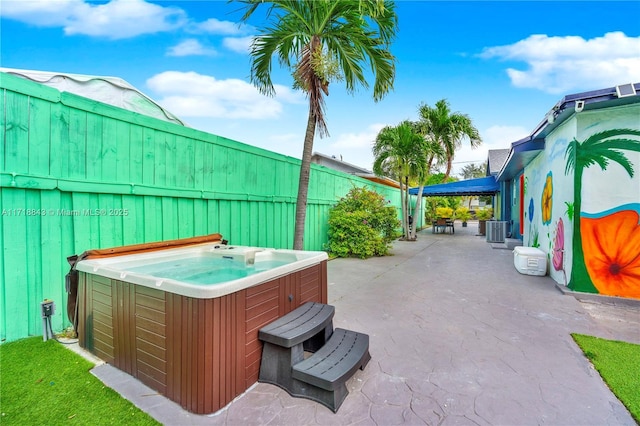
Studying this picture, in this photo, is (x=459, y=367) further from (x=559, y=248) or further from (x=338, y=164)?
(x=338, y=164)

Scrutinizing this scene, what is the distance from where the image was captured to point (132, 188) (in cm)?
340

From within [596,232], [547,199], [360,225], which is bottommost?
[360,225]

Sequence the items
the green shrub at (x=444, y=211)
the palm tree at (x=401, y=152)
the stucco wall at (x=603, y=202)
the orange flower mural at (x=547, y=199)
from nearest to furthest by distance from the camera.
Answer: the stucco wall at (x=603, y=202) → the orange flower mural at (x=547, y=199) → the palm tree at (x=401, y=152) → the green shrub at (x=444, y=211)

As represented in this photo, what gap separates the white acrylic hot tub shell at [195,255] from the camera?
1850 mm

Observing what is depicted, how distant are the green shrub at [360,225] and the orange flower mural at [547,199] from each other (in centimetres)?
369

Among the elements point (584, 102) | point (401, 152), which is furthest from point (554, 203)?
point (401, 152)

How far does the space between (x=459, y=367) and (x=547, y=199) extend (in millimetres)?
5260

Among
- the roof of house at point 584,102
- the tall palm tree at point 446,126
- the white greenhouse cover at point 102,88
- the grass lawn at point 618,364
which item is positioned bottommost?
the grass lawn at point 618,364

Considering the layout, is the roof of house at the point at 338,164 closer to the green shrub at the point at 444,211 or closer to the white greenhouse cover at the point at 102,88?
the green shrub at the point at 444,211

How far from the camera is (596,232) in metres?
4.28

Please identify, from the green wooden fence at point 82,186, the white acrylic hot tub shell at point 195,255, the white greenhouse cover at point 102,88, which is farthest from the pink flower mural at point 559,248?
the white greenhouse cover at point 102,88

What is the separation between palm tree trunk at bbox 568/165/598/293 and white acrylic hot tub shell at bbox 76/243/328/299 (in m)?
4.16

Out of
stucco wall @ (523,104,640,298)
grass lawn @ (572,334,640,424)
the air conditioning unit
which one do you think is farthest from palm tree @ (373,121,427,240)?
grass lawn @ (572,334,640,424)

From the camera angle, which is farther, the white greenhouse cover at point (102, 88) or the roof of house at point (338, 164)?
the roof of house at point (338, 164)
